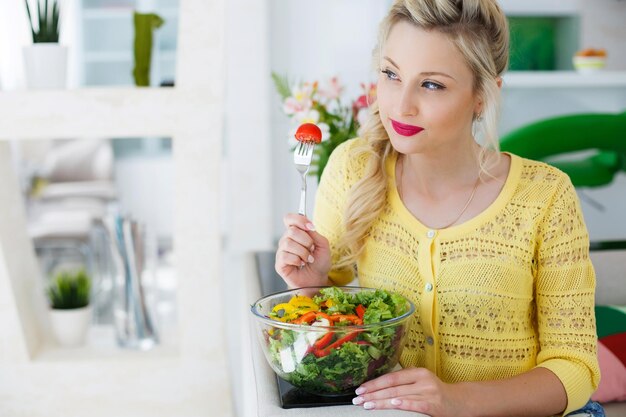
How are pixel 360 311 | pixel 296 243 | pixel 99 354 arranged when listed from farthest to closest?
pixel 99 354 → pixel 296 243 → pixel 360 311

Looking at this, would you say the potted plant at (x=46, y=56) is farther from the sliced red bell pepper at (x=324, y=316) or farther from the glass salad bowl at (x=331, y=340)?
the sliced red bell pepper at (x=324, y=316)

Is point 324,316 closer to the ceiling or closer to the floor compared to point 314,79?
closer to the floor

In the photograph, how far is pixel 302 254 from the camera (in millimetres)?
1471

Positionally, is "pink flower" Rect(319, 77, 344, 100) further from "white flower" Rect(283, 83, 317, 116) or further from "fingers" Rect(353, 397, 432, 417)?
"fingers" Rect(353, 397, 432, 417)

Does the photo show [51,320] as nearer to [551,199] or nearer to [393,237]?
[393,237]

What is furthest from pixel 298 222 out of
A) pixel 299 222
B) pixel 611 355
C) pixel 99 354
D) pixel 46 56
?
pixel 99 354

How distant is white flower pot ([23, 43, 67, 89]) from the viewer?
7.93ft

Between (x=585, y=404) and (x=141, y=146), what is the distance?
→ 16.0 feet

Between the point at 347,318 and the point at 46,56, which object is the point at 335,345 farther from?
the point at 46,56

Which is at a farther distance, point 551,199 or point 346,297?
point 551,199

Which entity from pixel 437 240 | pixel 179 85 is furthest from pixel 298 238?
pixel 179 85

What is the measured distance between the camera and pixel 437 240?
1539 mm

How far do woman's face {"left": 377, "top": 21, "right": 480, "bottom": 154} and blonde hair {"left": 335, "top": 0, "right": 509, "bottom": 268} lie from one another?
0.8 inches

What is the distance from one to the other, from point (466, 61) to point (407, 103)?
14 centimetres
